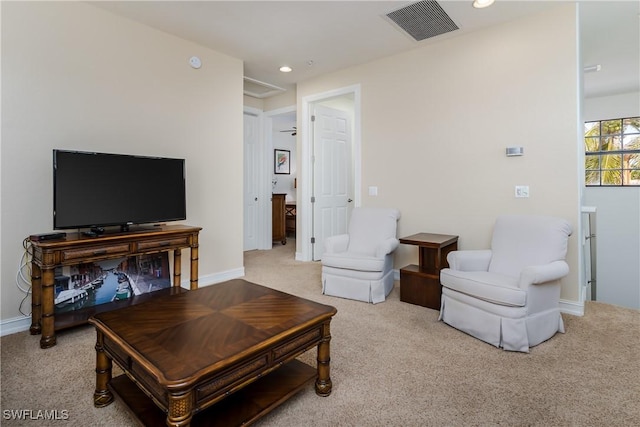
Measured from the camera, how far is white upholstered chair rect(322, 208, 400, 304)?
3.27 metres

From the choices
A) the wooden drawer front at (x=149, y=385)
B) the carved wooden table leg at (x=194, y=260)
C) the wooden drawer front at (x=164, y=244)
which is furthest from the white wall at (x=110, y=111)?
the wooden drawer front at (x=149, y=385)

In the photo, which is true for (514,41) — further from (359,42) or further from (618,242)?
(618,242)

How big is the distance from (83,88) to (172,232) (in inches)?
57.6

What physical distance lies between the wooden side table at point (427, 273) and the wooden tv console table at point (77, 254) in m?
2.10

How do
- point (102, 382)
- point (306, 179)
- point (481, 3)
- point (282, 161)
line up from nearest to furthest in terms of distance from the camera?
point (102, 382)
point (481, 3)
point (306, 179)
point (282, 161)

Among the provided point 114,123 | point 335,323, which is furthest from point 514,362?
point 114,123

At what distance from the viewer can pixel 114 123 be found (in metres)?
3.03

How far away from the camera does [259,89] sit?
5.32 metres

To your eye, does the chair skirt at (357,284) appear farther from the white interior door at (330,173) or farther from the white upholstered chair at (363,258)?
the white interior door at (330,173)

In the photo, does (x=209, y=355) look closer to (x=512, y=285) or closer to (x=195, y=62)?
(x=512, y=285)

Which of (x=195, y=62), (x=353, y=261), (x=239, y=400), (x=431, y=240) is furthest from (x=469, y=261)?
(x=195, y=62)

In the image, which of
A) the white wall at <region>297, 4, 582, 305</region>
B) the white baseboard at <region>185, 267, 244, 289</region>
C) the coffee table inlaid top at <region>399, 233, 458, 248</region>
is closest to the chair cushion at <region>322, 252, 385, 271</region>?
the coffee table inlaid top at <region>399, 233, 458, 248</region>
